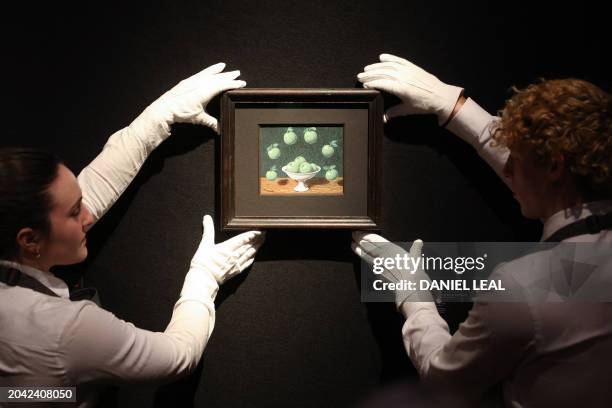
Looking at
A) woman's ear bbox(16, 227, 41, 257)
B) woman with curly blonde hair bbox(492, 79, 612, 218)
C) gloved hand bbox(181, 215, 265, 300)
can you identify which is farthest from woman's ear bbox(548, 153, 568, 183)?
woman's ear bbox(16, 227, 41, 257)

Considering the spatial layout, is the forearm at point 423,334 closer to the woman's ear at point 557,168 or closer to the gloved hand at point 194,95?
the woman's ear at point 557,168

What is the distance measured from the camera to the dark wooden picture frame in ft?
5.01

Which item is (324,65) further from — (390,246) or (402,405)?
(402,405)

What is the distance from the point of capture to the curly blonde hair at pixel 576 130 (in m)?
1.08

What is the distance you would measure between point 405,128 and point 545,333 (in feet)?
2.34

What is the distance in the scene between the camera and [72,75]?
5.22 ft

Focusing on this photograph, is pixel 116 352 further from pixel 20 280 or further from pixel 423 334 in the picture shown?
pixel 423 334

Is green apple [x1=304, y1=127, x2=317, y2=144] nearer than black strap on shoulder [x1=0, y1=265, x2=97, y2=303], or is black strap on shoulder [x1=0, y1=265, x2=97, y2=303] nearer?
black strap on shoulder [x1=0, y1=265, x2=97, y2=303]

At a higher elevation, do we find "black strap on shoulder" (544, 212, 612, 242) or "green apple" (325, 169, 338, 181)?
"green apple" (325, 169, 338, 181)

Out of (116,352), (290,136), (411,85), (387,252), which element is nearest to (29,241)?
(116,352)

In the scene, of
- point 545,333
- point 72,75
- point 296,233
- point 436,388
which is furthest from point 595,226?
point 72,75

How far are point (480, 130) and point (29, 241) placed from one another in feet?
3.61

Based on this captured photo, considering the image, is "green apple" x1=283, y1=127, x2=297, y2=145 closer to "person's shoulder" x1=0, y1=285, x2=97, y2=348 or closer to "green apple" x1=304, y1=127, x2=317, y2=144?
"green apple" x1=304, y1=127, x2=317, y2=144

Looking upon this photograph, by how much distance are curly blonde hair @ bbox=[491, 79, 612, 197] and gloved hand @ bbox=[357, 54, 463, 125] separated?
0.40 meters
